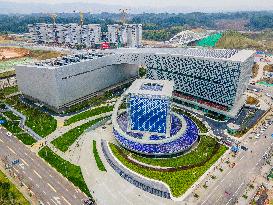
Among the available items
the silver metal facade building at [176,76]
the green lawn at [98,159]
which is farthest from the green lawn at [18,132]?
the green lawn at [98,159]

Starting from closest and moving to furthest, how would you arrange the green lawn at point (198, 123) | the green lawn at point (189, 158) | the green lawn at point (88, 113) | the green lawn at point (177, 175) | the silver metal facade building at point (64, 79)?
the green lawn at point (177, 175) < the green lawn at point (189, 158) < the green lawn at point (198, 123) < the green lawn at point (88, 113) < the silver metal facade building at point (64, 79)

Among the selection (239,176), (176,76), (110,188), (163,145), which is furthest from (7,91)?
(239,176)

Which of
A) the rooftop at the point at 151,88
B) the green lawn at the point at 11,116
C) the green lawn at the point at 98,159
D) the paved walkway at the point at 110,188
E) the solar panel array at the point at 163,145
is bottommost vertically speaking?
the green lawn at the point at 11,116

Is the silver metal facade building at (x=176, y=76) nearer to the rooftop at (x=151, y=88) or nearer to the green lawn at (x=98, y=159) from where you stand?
the rooftop at (x=151, y=88)

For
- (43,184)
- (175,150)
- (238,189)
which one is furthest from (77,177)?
(238,189)

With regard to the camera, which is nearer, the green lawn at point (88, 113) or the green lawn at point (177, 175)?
the green lawn at point (177, 175)

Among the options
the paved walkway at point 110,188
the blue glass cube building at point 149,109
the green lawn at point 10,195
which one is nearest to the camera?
the green lawn at point 10,195
